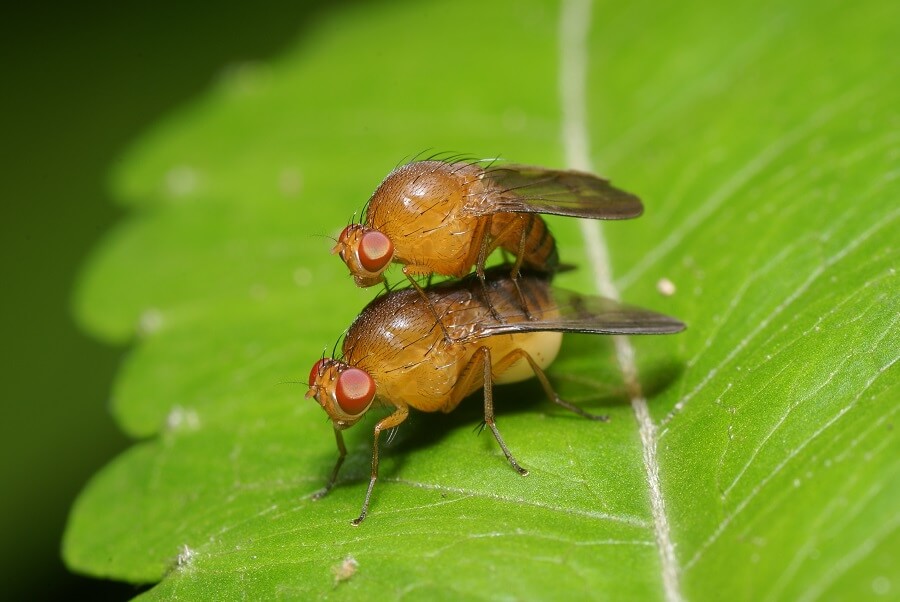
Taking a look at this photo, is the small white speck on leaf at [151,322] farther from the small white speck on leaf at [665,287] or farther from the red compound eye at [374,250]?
the small white speck on leaf at [665,287]

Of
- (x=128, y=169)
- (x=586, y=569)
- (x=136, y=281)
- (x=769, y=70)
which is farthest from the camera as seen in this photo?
(x=128, y=169)

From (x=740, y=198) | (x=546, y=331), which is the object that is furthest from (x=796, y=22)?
(x=546, y=331)

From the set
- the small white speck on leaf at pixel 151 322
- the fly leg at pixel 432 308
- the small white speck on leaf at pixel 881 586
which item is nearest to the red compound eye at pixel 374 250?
the fly leg at pixel 432 308

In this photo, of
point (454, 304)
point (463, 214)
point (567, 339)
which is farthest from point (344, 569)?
point (567, 339)

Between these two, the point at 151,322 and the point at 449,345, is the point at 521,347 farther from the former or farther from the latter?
the point at 151,322

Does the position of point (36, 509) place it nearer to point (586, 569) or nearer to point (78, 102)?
point (78, 102)

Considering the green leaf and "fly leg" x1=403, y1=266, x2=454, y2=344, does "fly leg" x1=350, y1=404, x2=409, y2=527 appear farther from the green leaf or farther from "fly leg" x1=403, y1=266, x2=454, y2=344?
"fly leg" x1=403, y1=266, x2=454, y2=344
